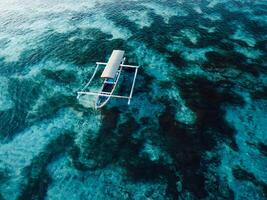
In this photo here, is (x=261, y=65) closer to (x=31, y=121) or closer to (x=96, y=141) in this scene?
(x=96, y=141)

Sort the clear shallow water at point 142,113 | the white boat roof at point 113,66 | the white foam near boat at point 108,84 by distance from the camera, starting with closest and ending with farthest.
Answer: the clear shallow water at point 142,113 < the white foam near boat at point 108,84 < the white boat roof at point 113,66

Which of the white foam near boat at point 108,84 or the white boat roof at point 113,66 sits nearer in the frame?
the white foam near boat at point 108,84

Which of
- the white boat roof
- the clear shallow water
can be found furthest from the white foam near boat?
the clear shallow water

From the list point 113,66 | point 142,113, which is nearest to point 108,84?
point 113,66

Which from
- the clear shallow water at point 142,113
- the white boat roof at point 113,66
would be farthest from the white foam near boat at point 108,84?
the clear shallow water at point 142,113

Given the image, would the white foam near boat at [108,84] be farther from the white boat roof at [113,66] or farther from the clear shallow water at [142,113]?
the clear shallow water at [142,113]

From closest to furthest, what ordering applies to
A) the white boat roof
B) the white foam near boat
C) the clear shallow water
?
1. the clear shallow water
2. the white foam near boat
3. the white boat roof

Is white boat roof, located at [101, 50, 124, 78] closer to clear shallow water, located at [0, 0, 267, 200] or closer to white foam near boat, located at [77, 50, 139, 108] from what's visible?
white foam near boat, located at [77, 50, 139, 108]

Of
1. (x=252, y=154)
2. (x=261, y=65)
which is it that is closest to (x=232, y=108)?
(x=252, y=154)
